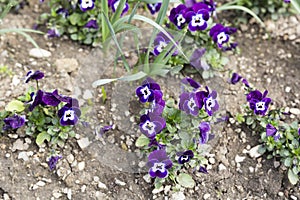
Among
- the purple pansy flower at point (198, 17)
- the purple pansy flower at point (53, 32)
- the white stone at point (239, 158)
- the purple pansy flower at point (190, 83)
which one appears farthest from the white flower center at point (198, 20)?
the purple pansy flower at point (53, 32)

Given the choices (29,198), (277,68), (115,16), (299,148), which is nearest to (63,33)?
(115,16)

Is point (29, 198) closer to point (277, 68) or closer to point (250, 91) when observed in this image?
point (250, 91)

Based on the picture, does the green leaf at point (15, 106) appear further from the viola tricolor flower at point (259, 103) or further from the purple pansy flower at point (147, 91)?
the viola tricolor flower at point (259, 103)

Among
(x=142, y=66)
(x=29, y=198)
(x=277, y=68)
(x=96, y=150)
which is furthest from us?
(x=277, y=68)

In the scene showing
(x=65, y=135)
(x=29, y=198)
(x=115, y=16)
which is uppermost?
(x=115, y=16)

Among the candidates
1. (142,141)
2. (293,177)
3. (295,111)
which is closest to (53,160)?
(142,141)

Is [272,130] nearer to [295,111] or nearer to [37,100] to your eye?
[295,111]

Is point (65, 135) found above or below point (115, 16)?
below
